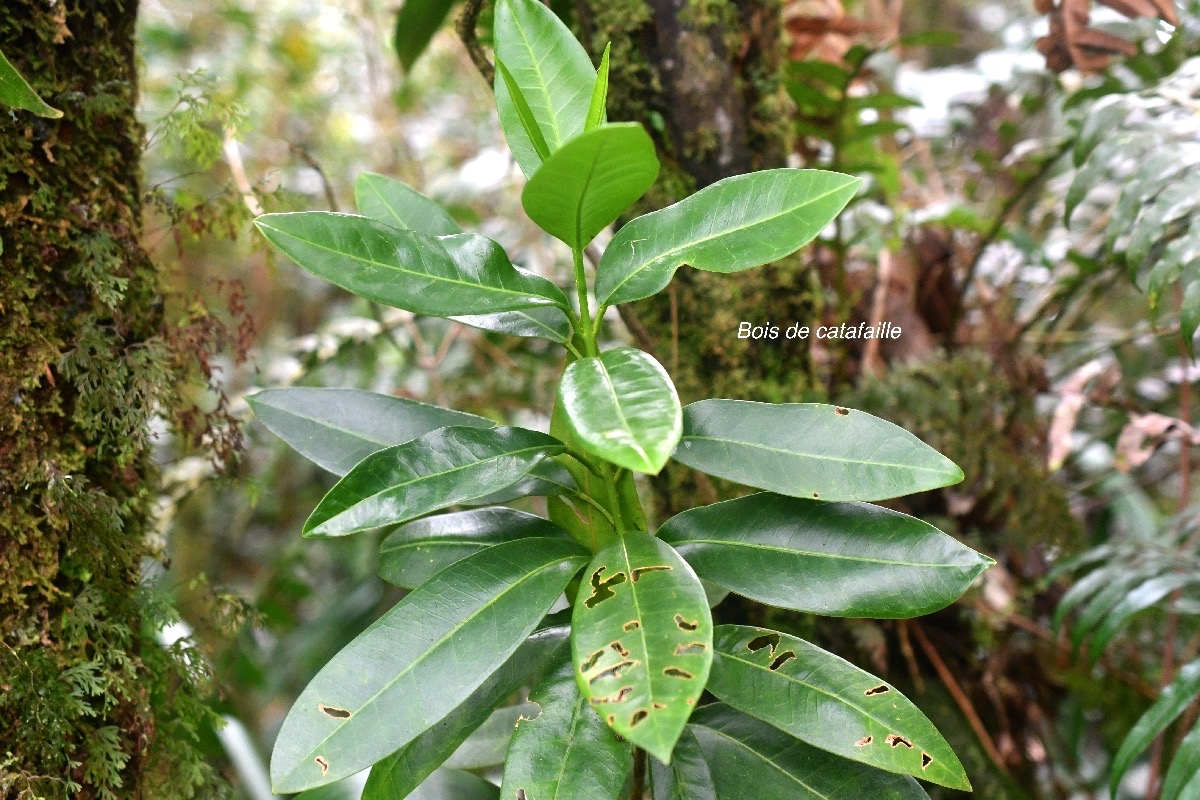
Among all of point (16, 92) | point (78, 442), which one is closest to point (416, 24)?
point (16, 92)

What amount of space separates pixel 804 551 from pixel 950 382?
2.77 ft

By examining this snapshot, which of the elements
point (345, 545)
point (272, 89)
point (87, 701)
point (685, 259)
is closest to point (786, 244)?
point (685, 259)

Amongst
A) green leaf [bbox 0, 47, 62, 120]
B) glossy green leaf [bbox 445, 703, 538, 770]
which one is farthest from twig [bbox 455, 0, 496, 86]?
glossy green leaf [bbox 445, 703, 538, 770]

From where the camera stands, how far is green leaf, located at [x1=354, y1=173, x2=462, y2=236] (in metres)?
0.87

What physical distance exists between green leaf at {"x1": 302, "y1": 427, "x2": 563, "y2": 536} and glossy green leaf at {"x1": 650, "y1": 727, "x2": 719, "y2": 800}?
29cm

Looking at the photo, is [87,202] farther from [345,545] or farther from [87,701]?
[345,545]

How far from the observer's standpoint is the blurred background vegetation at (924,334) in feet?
3.49

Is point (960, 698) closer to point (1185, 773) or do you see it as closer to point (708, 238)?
point (1185, 773)

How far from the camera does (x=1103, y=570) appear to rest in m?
1.19

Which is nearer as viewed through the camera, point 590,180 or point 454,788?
point 590,180

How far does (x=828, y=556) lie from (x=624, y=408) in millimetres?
243

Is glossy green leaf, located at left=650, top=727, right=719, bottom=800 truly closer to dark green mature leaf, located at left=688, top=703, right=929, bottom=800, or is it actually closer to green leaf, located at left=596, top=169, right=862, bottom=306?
dark green mature leaf, located at left=688, top=703, right=929, bottom=800

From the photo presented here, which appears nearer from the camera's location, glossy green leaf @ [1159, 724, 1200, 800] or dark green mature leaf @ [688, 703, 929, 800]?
dark green mature leaf @ [688, 703, 929, 800]

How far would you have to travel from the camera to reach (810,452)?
71 centimetres
